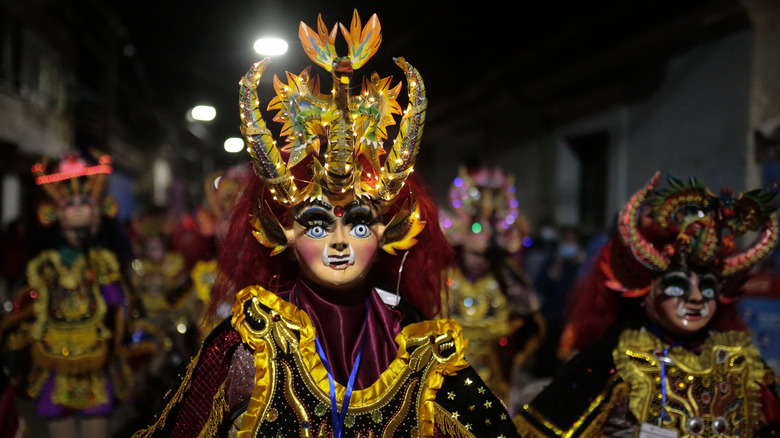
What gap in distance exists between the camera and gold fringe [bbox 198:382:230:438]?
85.4 inches

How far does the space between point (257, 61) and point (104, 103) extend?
9.17 metres

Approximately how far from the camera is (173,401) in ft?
7.43

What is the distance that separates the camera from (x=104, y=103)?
33.6 feet

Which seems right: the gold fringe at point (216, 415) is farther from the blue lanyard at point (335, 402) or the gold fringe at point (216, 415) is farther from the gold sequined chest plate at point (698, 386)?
the gold sequined chest plate at point (698, 386)

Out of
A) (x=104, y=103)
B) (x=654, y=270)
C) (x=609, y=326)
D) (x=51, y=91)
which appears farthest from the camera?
(x=51, y=91)

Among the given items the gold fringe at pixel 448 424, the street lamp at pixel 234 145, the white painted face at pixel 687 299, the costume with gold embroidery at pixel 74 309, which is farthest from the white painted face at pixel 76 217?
the white painted face at pixel 687 299

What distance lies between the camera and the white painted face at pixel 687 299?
2881mm

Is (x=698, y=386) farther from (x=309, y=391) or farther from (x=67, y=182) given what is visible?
(x=67, y=182)

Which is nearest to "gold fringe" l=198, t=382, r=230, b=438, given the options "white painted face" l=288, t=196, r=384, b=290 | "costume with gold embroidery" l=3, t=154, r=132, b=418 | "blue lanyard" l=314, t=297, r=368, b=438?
"blue lanyard" l=314, t=297, r=368, b=438

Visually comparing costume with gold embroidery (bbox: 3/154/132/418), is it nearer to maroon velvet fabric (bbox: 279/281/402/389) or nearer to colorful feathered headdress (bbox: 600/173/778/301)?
maroon velvet fabric (bbox: 279/281/402/389)

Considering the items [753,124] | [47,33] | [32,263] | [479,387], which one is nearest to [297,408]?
[479,387]

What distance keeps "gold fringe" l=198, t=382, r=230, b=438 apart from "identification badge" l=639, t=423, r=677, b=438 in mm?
1896

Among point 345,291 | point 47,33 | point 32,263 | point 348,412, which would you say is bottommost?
point 348,412

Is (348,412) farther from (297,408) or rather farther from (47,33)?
(47,33)
